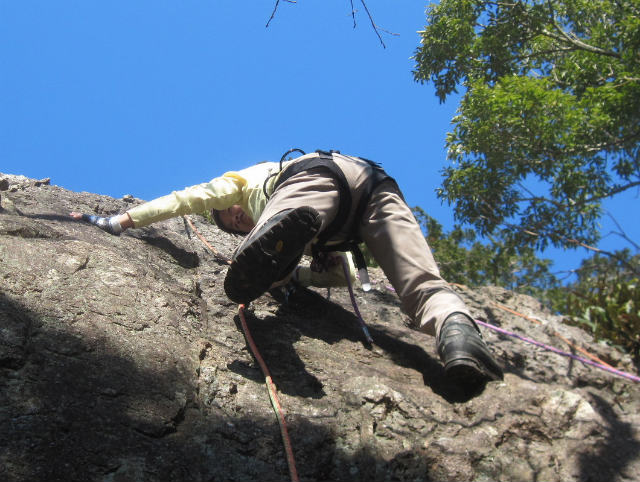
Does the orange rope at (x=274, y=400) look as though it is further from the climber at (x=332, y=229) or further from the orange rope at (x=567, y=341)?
Result: the orange rope at (x=567, y=341)

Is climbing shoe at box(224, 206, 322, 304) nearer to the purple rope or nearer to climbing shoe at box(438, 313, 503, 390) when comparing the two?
climbing shoe at box(438, 313, 503, 390)

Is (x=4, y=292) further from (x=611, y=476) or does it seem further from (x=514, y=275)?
(x=514, y=275)

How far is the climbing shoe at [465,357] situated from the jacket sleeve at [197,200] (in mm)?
1593

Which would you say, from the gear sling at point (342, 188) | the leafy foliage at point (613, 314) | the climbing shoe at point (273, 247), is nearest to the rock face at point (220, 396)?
the climbing shoe at point (273, 247)

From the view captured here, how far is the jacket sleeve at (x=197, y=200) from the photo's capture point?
335 centimetres

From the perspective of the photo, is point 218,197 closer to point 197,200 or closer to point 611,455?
point 197,200

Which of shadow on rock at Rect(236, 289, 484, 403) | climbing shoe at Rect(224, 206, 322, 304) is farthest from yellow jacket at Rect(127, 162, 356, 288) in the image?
climbing shoe at Rect(224, 206, 322, 304)

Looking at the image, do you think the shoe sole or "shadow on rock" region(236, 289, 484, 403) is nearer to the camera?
the shoe sole

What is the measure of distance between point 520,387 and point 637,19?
677 centimetres

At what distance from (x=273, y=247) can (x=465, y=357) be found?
3.10ft

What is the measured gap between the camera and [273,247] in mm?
2410

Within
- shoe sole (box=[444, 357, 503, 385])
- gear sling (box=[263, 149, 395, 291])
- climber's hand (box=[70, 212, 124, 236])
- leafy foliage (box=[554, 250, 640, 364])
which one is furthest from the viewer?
leafy foliage (box=[554, 250, 640, 364])

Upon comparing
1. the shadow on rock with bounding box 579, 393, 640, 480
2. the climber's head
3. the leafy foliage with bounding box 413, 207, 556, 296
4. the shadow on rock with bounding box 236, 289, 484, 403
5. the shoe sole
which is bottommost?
the shadow on rock with bounding box 579, 393, 640, 480

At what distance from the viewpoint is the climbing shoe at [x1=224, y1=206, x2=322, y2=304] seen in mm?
2391
